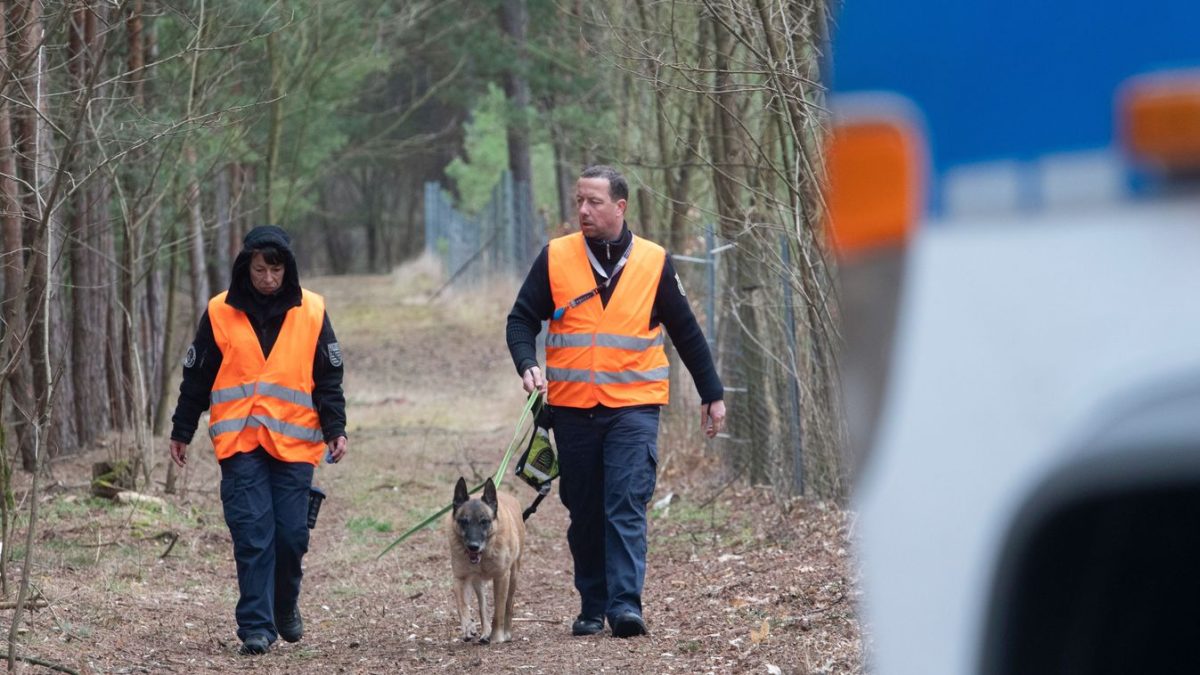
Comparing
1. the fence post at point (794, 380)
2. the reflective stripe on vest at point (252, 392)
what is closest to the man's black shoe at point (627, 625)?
the reflective stripe on vest at point (252, 392)

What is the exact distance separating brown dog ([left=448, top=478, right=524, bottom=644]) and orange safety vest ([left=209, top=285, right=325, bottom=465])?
0.97 metres

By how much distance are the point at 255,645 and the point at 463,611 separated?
3.75ft

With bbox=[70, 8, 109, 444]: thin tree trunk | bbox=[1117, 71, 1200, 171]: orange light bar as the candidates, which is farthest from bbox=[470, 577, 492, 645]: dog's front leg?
bbox=[70, 8, 109, 444]: thin tree trunk

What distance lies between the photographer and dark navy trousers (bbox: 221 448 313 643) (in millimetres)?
8156

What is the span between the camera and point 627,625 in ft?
26.2

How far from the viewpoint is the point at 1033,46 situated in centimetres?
189

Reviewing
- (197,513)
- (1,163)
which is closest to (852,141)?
(1,163)

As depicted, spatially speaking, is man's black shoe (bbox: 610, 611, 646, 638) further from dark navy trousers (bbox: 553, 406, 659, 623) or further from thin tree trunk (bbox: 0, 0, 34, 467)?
thin tree trunk (bbox: 0, 0, 34, 467)

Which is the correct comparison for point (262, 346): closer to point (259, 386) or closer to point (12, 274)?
point (259, 386)

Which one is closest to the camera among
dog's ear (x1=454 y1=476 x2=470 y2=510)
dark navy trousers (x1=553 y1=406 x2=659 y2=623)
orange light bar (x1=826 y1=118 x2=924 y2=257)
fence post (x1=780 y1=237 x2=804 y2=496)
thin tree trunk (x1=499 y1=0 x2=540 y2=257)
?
orange light bar (x1=826 y1=118 x2=924 y2=257)

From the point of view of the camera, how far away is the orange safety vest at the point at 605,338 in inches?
317

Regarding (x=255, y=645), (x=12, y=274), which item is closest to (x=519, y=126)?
(x=12, y=274)

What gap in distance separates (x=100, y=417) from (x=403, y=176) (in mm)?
53735

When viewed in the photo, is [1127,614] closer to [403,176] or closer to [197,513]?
[197,513]
